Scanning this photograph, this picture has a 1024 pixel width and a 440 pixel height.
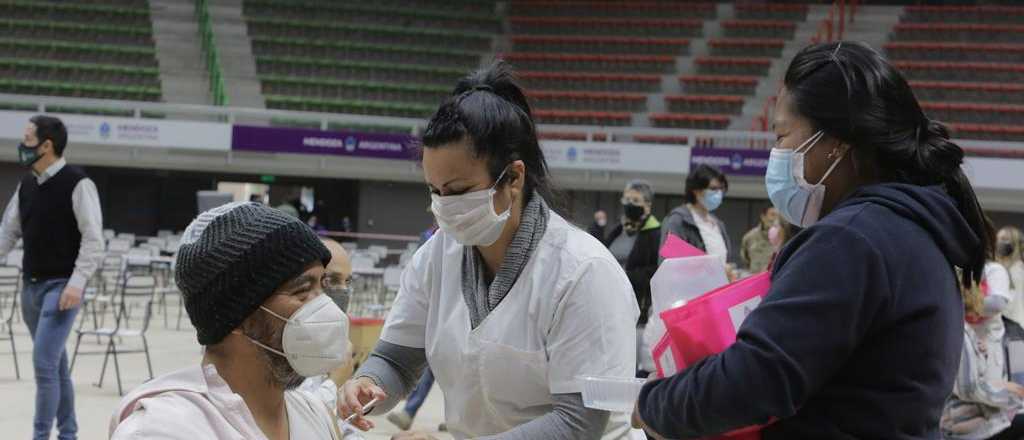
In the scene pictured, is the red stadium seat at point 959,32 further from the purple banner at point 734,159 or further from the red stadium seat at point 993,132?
the purple banner at point 734,159

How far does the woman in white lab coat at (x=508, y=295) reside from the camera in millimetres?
1918

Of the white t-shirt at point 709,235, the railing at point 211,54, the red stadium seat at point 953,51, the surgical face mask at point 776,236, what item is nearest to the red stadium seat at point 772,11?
the red stadium seat at point 953,51

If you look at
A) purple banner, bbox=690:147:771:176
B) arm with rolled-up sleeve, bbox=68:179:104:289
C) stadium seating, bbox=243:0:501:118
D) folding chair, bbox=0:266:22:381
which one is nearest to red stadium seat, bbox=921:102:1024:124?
purple banner, bbox=690:147:771:176

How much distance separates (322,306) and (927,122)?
0.94 meters

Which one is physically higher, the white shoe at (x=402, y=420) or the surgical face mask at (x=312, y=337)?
the surgical face mask at (x=312, y=337)

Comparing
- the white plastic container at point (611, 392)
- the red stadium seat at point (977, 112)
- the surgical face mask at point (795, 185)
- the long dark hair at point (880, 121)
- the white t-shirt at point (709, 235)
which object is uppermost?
the long dark hair at point (880, 121)

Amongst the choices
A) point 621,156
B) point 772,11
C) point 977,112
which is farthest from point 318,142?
point 977,112

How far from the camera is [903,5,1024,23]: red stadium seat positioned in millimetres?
23500

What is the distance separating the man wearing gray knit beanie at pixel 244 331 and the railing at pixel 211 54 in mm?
19305

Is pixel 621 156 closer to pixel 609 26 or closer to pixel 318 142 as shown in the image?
pixel 318 142

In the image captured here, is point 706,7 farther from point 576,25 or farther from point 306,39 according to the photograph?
point 306,39

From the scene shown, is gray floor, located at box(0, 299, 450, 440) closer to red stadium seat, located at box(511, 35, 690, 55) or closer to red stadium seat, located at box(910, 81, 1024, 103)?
red stadium seat, located at box(511, 35, 690, 55)

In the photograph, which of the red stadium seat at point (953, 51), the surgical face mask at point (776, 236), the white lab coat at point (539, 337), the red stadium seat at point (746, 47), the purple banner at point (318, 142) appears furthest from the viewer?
the red stadium seat at point (746, 47)

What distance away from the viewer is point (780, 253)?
153 cm
